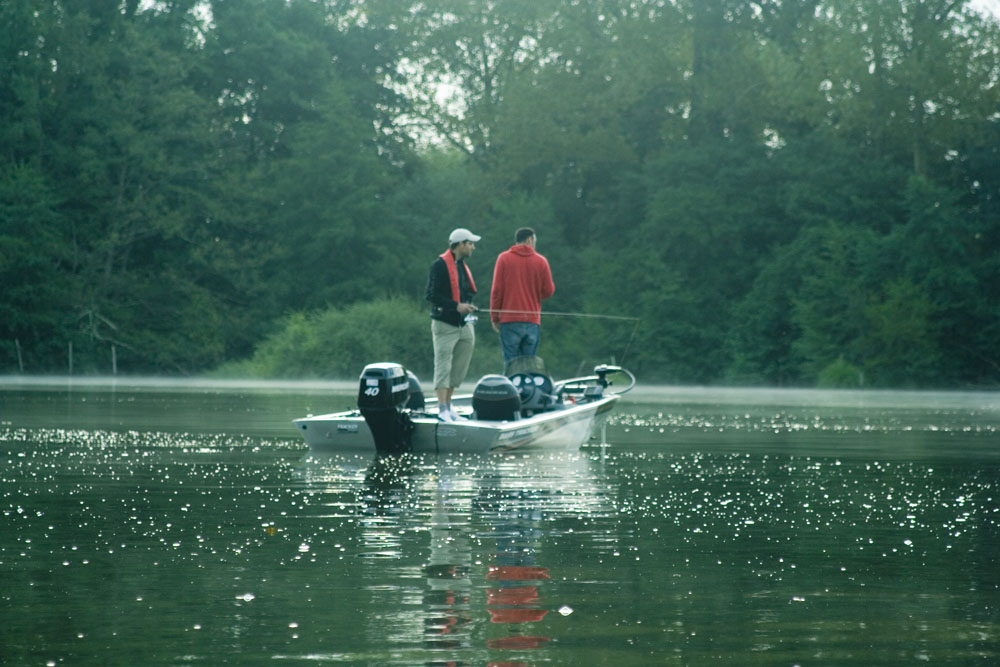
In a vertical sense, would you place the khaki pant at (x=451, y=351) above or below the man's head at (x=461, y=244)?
below

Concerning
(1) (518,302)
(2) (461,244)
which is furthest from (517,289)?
(2) (461,244)

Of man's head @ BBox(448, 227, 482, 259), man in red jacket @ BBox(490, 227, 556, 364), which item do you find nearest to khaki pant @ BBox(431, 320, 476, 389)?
man in red jacket @ BBox(490, 227, 556, 364)

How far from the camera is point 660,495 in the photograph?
36.7 ft

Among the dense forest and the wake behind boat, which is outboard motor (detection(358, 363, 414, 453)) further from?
the dense forest

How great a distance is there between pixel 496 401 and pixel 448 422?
0.71 m

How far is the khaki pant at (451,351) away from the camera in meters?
16.3

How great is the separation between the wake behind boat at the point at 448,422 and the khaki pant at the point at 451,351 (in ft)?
1.10

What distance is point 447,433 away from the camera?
50.1 ft

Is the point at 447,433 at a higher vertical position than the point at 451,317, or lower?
lower

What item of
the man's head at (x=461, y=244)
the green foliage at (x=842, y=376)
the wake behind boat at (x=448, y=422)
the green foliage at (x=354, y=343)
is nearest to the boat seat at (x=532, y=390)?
the wake behind boat at (x=448, y=422)

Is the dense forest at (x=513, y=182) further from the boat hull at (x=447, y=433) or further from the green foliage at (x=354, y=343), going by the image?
the boat hull at (x=447, y=433)

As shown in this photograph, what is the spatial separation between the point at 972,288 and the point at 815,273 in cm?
506

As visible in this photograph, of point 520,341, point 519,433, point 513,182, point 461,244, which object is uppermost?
point 513,182

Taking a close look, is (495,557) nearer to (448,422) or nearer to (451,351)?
(448,422)
